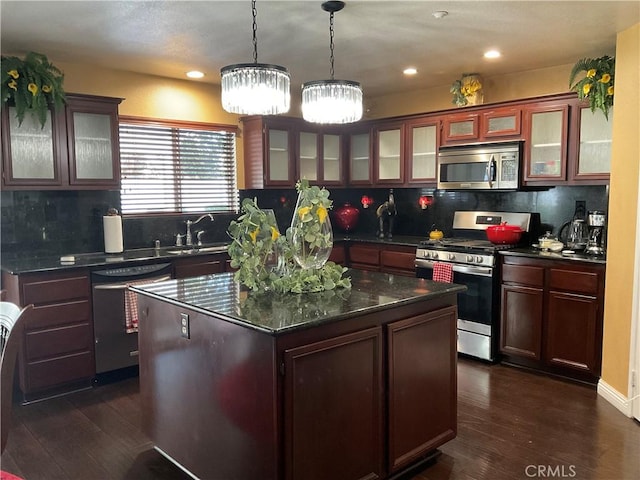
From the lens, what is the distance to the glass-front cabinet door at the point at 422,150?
501 cm

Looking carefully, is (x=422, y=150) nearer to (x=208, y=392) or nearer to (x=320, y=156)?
(x=320, y=156)

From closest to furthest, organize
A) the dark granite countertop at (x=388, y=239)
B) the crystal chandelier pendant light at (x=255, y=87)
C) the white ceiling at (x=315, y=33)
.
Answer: the crystal chandelier pendant light at (x=255, y=87) → the white ceiling at (x=315, y=33) → the dark granite countertop at (x=388, y=239)

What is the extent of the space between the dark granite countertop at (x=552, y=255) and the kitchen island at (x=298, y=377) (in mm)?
1519

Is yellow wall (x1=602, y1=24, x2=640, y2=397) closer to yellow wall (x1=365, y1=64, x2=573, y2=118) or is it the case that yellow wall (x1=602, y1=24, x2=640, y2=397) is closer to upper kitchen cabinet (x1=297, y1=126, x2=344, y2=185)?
yellow wall (x1=365, y1=64, x2=573, y2=118)

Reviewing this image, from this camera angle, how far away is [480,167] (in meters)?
4.57

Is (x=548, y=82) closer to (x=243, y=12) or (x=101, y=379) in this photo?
(x=243, y=12)

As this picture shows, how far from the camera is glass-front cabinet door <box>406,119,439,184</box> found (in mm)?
5008

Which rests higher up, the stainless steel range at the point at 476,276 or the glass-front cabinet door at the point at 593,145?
the glass-front cabinet door at the point at 593,145

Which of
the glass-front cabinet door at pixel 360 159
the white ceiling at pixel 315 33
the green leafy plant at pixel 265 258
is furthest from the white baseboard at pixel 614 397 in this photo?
the glass-front cabinet door at pixel 360 159

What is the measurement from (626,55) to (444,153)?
1737 millimetres

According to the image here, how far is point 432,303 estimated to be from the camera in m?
2.63

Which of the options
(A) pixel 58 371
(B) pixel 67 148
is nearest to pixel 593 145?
(B) pixel 67 148

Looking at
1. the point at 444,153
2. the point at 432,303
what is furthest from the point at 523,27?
the point at 432,303

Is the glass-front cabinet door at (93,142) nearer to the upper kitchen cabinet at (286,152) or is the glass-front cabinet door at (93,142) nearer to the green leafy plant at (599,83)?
the upper kitchen cabinet at (286,152)
